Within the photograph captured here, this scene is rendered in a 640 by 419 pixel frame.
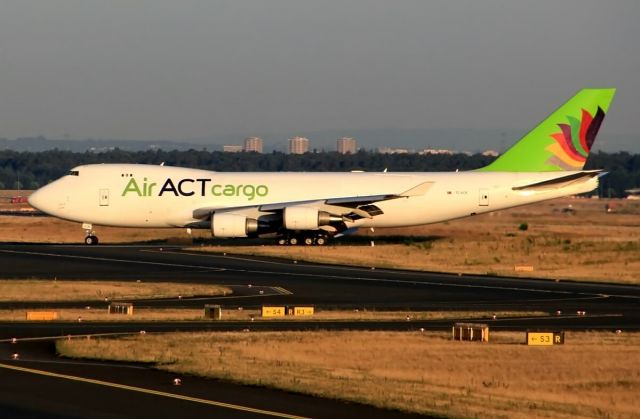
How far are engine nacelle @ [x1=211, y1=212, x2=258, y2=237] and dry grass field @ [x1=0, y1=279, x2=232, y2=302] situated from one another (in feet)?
58.7

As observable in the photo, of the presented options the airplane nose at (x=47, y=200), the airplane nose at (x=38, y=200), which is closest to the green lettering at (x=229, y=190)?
the airplane nose at (x=47, y=200)

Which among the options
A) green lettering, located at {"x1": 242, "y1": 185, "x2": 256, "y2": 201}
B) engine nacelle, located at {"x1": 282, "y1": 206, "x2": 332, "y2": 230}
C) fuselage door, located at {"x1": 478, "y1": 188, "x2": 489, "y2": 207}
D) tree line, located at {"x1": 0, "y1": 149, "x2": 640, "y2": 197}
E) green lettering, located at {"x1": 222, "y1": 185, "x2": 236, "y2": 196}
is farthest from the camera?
tree line, located at {"x1": 0, "y1": 149, "x2": 640, "y2": 197}

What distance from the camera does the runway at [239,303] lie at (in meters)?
19.8

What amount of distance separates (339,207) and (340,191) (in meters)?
1.57

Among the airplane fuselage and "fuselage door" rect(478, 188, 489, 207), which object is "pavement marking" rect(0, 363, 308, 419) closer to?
the airplane fuselage

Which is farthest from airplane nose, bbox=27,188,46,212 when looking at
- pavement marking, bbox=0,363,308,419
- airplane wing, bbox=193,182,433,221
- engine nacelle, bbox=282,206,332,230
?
pavement marking, bbox=0,363,308,419

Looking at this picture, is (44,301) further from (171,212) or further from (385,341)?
(171,212)

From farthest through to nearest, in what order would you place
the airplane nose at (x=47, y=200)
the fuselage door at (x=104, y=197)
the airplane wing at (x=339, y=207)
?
the airplane nose at (x=47, y=200) → the fuselage door at (x=104, y=197) → the airplane wing at (x=339, y=207)

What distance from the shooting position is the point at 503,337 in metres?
29.8

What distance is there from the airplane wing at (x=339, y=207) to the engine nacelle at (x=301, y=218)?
21.9 inches

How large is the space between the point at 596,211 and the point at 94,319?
89.4 metres

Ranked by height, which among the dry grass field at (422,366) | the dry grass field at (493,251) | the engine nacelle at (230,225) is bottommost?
the dry grass field at (422,366)

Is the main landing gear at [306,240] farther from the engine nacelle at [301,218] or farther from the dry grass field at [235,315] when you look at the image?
the dry grass field at [235,315]

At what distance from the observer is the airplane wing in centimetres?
6506
